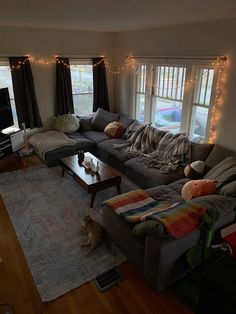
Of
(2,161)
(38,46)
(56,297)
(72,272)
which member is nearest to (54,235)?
(72,272)

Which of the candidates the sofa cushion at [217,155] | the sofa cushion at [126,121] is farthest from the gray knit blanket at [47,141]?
the sofa cushion at [217,155]

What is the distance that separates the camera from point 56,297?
2.18 m

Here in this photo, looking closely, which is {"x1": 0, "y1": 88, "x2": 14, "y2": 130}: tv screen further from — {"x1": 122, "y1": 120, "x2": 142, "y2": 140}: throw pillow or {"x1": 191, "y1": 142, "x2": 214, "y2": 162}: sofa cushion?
{"x1": 191, "y1": 142, "x2": 214, "y2": 162}: sofa cushion

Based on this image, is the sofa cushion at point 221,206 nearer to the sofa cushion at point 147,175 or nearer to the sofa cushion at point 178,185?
the sofa cushion at point 178,185

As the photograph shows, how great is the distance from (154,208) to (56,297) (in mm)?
1246

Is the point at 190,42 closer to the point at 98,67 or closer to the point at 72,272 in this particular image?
the point at 98,67

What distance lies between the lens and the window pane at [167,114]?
4676 millimetres

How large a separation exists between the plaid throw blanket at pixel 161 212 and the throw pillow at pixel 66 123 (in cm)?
295

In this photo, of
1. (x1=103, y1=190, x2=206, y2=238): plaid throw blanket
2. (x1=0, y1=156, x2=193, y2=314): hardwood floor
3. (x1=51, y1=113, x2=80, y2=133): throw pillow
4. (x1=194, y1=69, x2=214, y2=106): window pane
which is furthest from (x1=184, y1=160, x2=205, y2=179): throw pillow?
(x1=51, y1=113, x2=80, y2=133): throw pillow

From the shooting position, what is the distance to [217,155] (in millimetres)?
3523

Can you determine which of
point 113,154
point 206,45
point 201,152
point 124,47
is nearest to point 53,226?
point 113,154

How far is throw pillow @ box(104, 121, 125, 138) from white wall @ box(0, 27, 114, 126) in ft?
4.62

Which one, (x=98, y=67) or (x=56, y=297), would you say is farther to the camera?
(x=98, y=67)

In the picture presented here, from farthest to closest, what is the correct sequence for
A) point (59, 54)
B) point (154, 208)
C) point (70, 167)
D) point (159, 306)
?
point (59, 54), point (70, 167), point (154, 208), point (159, 306)
